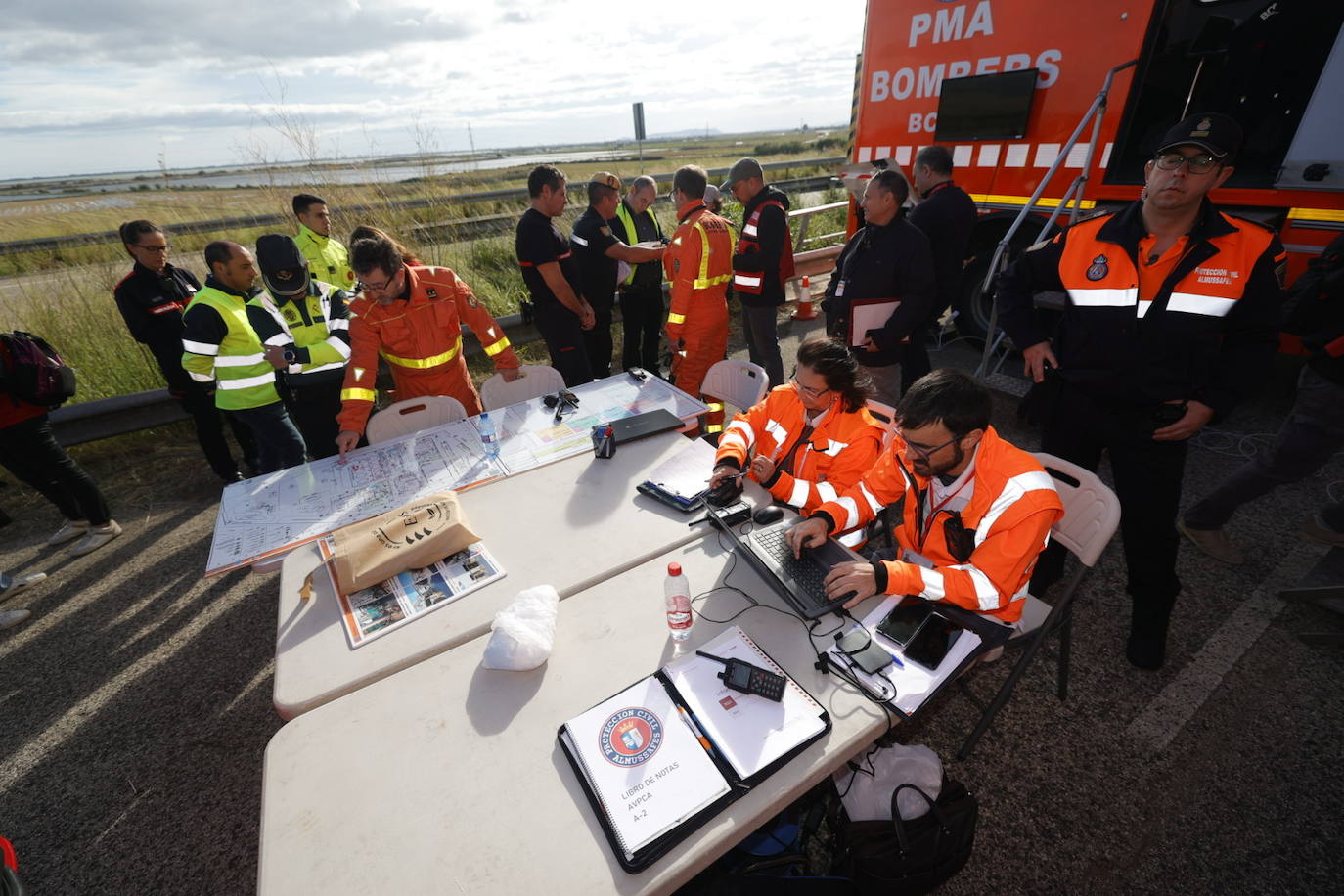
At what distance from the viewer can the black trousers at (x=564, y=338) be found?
4324 mm

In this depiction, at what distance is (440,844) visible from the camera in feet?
4.04

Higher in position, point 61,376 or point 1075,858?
point 61,376

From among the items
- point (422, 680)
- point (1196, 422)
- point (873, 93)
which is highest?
point (873, 93)

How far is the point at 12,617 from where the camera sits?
312 cm

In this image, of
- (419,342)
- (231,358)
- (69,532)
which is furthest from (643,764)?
(69,532)

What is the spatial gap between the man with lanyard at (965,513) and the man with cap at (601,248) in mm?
3301

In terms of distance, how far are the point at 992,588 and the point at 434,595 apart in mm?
1880

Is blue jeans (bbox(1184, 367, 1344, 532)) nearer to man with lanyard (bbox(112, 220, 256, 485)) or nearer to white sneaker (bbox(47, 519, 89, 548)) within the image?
man with lanyard (bbox(112, 220, 256, 485))

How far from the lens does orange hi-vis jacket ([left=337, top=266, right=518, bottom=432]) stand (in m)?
3.04

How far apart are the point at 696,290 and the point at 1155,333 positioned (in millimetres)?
2668

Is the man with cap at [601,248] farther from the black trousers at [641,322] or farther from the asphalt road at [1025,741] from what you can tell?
the asphalt road at [1025,741]

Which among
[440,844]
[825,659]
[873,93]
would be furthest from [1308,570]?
[873,93]

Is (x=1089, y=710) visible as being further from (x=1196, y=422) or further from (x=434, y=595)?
(x=434, y=595)

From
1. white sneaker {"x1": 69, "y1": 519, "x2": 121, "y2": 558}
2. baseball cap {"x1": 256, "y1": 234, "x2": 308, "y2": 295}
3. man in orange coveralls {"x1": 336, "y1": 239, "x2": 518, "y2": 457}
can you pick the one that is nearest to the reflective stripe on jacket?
baseball cap {"x1": 256, "y1": 234, "x2": 308, "y2": 295}
